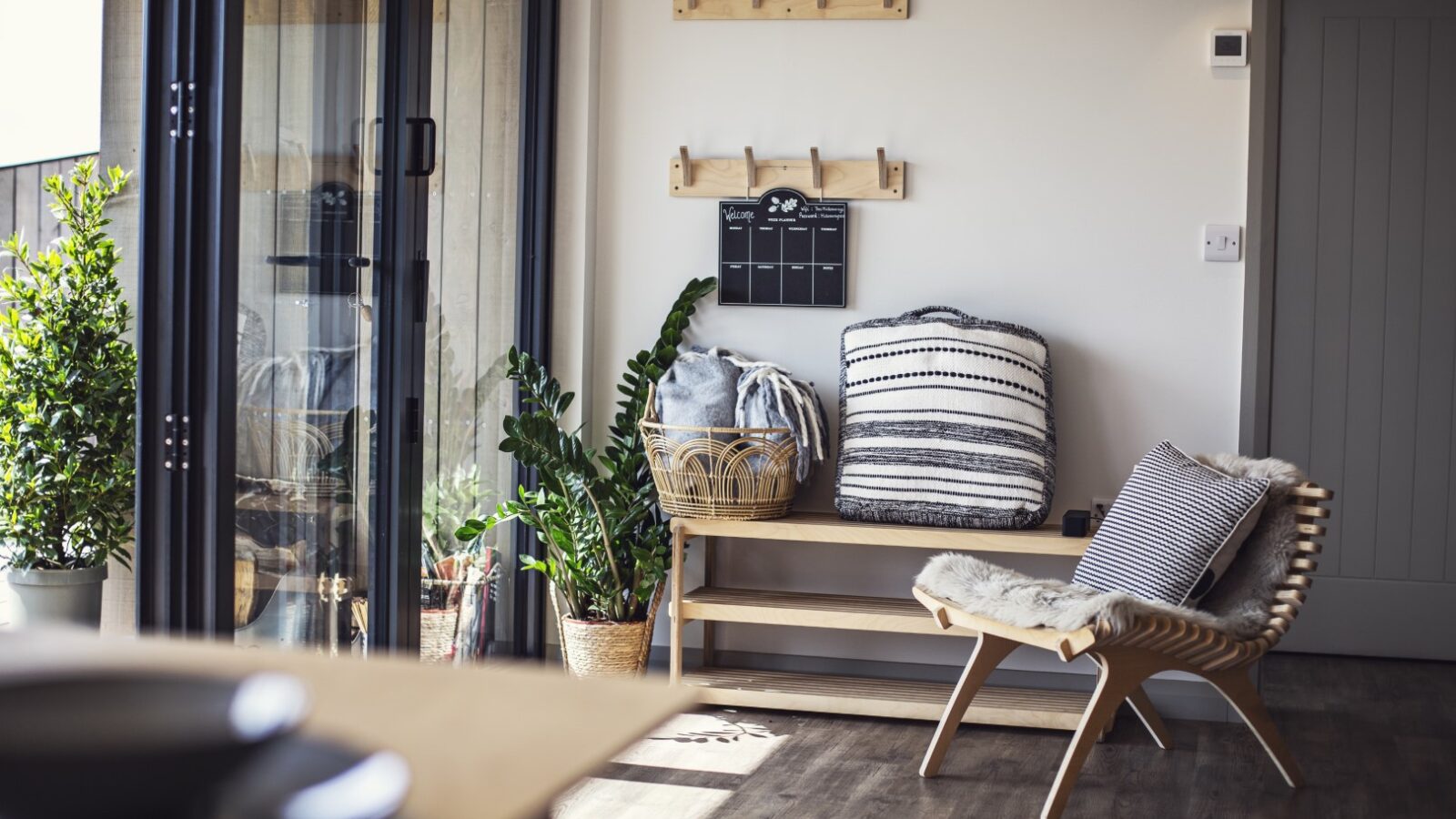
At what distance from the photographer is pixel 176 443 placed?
215 centimetres

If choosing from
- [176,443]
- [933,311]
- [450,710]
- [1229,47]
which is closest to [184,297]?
[176,443]

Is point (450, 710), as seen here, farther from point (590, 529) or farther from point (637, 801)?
point (590, 529)

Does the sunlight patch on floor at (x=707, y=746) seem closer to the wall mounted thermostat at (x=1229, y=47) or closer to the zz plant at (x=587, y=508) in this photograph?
the zz plant at (x=587, y=508)

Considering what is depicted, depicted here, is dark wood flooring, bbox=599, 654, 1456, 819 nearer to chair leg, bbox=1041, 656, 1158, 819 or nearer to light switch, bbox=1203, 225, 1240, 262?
chair leg, bbox=1041, 656, 1158, 819

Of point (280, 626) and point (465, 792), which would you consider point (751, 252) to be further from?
point (465, 792)

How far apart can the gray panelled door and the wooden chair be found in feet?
4.53

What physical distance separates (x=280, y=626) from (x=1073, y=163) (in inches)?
93.1

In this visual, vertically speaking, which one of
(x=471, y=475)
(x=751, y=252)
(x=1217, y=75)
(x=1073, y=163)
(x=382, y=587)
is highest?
(x=1217, y=75)

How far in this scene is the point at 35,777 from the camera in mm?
511

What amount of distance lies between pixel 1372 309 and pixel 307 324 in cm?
321

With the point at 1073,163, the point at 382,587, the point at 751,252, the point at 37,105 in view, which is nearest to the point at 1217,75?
the point at 1073,163

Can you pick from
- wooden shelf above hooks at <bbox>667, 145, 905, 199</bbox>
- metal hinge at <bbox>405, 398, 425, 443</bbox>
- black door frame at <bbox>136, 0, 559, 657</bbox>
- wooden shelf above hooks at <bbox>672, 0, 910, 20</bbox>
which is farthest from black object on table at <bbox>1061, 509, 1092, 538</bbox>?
black door frame at <bbox>136, 0, 559, 657</bbox>

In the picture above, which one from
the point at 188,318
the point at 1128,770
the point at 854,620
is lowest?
the point at 1128,770

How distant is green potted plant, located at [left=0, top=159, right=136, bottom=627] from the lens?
2.34m
